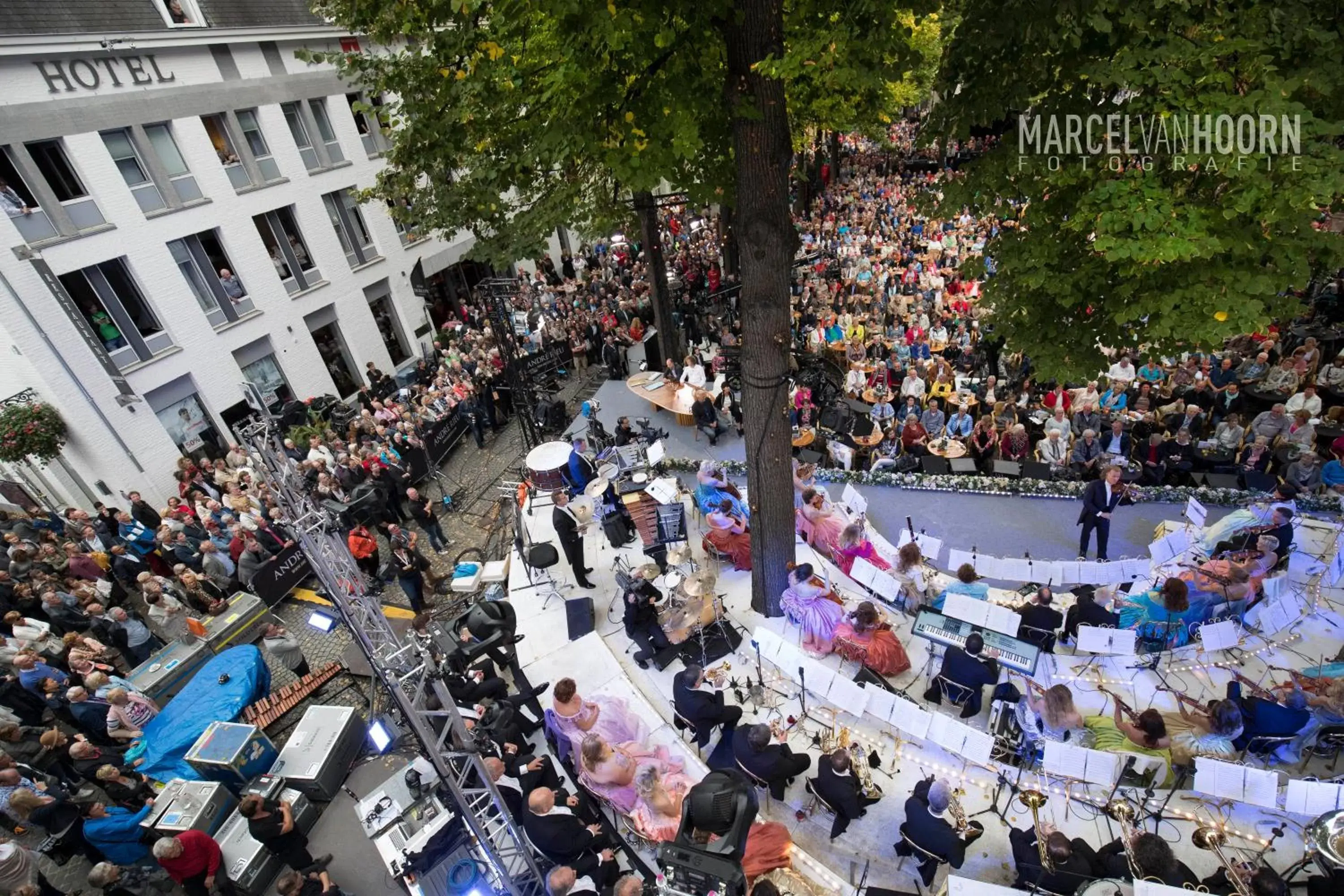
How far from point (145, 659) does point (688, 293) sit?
17.3 metres

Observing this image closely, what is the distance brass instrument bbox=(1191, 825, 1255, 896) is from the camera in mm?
5367

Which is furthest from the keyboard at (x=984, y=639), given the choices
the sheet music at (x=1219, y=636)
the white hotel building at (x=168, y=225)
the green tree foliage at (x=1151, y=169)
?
the white hotel building at (x=168, y=225)

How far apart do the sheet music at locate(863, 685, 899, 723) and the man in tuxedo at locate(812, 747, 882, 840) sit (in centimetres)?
60

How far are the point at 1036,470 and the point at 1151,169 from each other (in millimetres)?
6994

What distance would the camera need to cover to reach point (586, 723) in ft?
23.1

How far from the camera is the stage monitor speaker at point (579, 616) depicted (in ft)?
32.2

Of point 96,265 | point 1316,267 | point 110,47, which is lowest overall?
point 1316,267

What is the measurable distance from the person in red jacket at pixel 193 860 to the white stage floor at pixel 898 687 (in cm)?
385

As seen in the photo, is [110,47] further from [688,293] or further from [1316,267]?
[1316,267]

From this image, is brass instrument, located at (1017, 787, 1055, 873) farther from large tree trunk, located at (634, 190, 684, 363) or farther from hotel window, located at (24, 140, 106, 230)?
hotel window, located at (24, 140, 106, 230)

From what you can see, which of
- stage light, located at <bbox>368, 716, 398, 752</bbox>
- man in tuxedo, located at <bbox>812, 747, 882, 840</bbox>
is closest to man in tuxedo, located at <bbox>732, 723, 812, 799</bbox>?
man in tuxedo, located at <bbox>812, 747, 882, 840</bbox>

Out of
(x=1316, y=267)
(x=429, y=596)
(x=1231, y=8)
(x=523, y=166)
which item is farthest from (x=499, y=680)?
(x=1316, y=267)

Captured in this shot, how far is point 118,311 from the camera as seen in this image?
16.4 metres

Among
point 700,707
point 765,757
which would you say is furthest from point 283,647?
point 765,757
